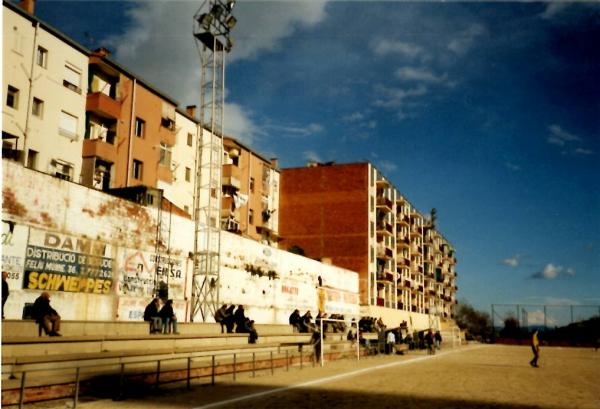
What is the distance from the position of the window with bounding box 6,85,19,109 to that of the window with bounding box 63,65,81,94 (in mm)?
3745

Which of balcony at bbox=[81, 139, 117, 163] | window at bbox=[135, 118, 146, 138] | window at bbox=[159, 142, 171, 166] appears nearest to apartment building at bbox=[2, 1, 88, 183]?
balcony at bbox=[81, 139, 117, 163]

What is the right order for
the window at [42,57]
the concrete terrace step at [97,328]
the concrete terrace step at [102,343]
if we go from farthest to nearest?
the window at [42,57] → the concrete terrace step at [97,328] → the concrete terrace step at [102,343]

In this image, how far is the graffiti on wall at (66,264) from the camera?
71.6 ft

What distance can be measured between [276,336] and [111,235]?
875cm

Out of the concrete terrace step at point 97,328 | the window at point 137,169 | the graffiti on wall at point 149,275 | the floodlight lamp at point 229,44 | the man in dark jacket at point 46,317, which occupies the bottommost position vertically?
the concrete terrace step at point 97,328

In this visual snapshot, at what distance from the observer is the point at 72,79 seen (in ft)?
112

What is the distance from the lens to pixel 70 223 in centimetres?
2392

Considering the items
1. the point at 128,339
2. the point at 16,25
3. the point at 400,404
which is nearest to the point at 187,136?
the point at 16,25

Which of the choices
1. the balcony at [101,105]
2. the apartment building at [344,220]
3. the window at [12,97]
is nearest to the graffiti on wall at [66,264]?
the window at [12,97]

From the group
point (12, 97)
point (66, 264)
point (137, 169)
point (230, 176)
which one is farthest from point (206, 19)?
point (230, 176)

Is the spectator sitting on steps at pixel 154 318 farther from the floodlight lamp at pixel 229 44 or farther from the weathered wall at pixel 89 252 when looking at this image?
the floodlight lamp at pixel 229 44

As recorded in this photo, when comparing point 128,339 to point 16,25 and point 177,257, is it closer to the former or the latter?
point 177,257

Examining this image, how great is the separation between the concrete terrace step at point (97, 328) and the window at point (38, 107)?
655 inches

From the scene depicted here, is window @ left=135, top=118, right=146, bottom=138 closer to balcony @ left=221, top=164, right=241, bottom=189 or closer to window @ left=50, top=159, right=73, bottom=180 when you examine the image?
window @ left=50, top=159, right=73, bottom=180
